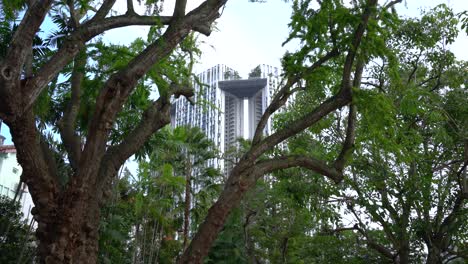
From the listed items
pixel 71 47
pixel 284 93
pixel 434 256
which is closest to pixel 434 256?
pixel 434 256

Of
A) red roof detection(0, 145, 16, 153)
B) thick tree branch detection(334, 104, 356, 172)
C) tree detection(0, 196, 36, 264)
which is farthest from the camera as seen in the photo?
red roof detection(0, 145, 16, 153)

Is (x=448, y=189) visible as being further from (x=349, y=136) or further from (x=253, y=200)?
(x=253, y=200)

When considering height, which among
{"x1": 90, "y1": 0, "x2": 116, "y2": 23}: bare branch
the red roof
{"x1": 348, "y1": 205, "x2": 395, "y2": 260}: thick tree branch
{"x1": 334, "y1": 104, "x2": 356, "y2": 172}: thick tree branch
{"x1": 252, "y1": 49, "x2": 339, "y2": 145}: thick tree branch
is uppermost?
the red roof

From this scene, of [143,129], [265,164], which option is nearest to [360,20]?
[265,164]

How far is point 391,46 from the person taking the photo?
386 inches

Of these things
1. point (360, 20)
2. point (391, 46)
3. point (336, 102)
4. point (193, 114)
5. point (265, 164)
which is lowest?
point (265, 164)

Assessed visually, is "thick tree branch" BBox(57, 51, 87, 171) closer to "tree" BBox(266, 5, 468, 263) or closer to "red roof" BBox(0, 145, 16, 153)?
"tree" BBox(266, 5, 468, 263)

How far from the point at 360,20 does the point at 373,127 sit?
1.25 metres

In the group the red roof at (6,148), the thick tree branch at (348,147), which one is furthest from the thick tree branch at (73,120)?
the red roof at (6,148)

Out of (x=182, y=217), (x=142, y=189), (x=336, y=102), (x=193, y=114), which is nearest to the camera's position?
(x=336, y=102)

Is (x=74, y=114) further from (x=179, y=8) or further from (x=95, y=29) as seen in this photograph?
(x=179, y=8)

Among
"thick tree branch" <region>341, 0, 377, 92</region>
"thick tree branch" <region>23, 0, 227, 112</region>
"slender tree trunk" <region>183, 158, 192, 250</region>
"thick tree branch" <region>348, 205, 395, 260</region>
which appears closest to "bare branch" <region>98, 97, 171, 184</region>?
"thick tree branch" <region>23, 0, 227, 112</region>

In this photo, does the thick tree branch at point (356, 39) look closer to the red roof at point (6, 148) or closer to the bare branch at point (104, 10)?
the bare branch at point (104, 10)

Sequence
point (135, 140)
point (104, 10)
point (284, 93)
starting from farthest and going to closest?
point (284, 93) < point (104, 10) < point (135, 140)
